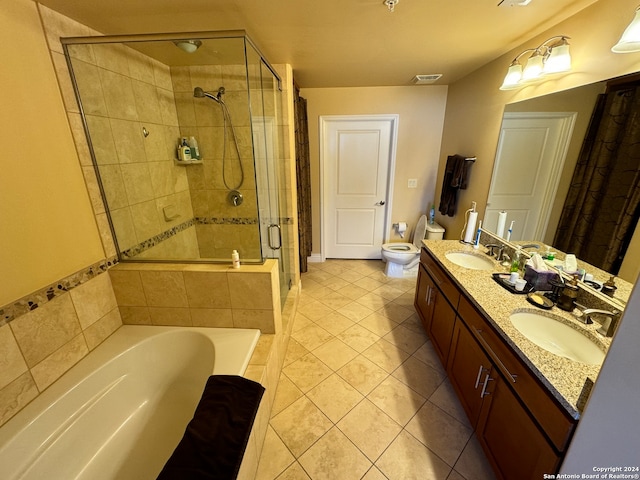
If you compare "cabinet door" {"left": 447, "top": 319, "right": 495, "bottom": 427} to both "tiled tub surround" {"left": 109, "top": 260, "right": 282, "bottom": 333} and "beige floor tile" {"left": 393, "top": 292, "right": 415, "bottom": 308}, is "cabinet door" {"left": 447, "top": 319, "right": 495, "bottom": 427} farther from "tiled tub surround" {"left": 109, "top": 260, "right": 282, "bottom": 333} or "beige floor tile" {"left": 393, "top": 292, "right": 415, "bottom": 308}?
"tiled tub surround" {"left": 109, "top": 260, "right": 282, "bottom": 333}

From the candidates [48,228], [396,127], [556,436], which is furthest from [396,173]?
[48,228]

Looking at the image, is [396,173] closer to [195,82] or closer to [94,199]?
[195,82]

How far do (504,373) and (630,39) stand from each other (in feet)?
5.18

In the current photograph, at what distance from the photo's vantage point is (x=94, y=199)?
1534 millimetres

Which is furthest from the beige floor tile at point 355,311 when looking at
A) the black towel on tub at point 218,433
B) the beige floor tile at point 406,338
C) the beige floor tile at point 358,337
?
the black towel on tub at point 218,433

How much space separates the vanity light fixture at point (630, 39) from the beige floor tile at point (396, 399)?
2.16m

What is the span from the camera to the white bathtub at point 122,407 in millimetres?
1111

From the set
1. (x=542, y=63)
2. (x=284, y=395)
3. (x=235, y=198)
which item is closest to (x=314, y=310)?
(x=284, y=395)

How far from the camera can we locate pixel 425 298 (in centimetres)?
230

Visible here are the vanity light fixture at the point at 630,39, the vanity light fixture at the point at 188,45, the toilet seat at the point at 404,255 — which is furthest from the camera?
the toilet seat at the point at 404,255

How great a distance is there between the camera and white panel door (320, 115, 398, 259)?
3.39 meters

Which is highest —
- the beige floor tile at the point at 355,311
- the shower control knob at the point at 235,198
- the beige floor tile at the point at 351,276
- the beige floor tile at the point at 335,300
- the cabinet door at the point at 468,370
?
the shower control knob at the point at 235,198

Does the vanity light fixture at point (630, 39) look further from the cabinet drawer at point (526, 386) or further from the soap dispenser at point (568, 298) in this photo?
the cabinet drawer at point (526, 386)

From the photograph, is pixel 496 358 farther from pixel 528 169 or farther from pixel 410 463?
pixel 528 169
